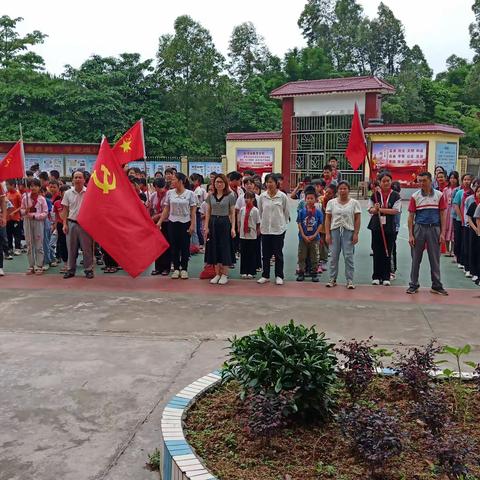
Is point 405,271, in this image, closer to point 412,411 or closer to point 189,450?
point 412,411

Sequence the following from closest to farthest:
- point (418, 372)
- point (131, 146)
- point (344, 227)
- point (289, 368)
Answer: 1. point (289, 368)
2. point (418, 372)
3. point (344, 227)
4. point (131, 146)

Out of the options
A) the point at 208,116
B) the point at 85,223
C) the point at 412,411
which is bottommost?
the point at 412,411

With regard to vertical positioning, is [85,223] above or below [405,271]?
above

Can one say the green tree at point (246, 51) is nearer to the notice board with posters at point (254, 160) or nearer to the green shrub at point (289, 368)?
the notice board with posters at point (254, 160)

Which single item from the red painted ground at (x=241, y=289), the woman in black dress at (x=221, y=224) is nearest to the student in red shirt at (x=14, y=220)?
the red painted ground at (x=241, y=289)

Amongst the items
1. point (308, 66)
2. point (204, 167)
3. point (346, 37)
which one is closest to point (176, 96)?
point (204, 167)

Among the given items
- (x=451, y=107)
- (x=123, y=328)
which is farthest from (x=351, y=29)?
(x=123, y=328)

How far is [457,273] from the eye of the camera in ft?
29.2

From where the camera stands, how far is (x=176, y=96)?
108 feet

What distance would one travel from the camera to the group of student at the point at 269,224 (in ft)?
25.0

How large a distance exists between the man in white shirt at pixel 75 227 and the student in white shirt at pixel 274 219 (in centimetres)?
248

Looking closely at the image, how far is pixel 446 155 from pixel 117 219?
63.0ft

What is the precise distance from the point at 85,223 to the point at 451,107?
3110cm

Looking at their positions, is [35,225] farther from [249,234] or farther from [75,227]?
[249,234]
